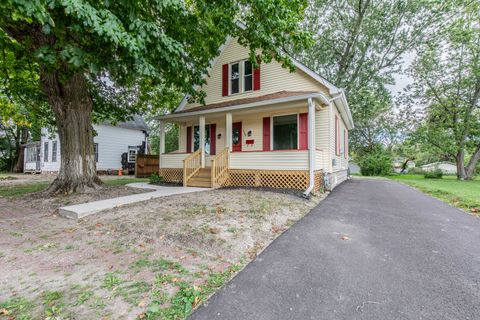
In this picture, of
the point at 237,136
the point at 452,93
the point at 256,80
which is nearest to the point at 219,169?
the point at 237,136

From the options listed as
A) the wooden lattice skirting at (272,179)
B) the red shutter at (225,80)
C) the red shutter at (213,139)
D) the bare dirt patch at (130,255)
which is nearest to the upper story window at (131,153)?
the red shutter at (213,139)

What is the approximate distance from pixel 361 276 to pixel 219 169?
22.3 ft

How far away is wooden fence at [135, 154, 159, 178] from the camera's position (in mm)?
15195

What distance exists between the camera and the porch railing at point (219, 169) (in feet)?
28.3

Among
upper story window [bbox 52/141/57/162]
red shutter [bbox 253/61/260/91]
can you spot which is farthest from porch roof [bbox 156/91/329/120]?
upper story window [bbox 52/141/57/162]

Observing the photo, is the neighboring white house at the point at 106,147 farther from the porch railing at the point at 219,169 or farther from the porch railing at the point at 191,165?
the porch railing at the point at 219,169

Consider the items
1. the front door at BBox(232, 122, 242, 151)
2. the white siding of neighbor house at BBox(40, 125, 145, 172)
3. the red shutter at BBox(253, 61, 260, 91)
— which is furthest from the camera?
the white siding of neighbor house at BBox(40, 125, 145, 172)

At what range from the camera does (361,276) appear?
2.49 metres

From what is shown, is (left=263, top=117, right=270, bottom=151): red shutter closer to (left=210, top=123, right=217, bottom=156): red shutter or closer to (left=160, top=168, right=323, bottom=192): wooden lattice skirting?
(left=160, top=168, right=323, bottom=192): wooden lattice skirting

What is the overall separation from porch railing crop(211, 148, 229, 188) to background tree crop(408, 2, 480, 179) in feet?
53.1

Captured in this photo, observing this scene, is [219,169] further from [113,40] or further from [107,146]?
[107,146]

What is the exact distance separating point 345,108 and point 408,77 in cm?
1198

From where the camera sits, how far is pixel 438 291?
2201 mm

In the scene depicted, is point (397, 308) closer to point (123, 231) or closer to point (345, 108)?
point (123, 231)
